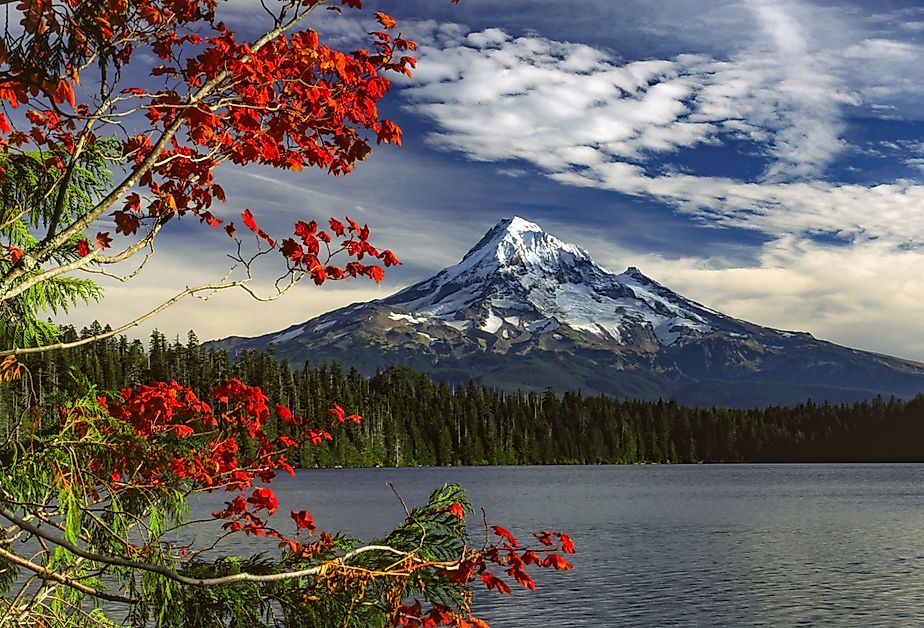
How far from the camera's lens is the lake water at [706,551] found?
3719cm

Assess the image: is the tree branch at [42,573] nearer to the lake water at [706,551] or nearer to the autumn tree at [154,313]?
the autumn tree at [154,313]

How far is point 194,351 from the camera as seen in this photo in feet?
580

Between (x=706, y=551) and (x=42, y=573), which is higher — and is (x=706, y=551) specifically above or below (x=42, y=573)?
below

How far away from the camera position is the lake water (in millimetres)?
37188

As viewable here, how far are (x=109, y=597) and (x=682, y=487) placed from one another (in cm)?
12996

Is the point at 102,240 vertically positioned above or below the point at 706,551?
above

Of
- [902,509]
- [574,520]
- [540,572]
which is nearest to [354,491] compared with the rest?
[574,520]

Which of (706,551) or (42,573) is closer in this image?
(42,573)

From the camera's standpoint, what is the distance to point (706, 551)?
5709cm

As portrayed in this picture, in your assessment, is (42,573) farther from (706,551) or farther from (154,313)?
(706,551)

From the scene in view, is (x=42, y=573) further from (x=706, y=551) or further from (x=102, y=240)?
(x=706, y=551)

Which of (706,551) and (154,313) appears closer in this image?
(154,313)

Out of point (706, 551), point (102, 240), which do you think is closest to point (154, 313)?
point (102, 240)

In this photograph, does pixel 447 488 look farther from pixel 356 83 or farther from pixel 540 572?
pixel 540 572
